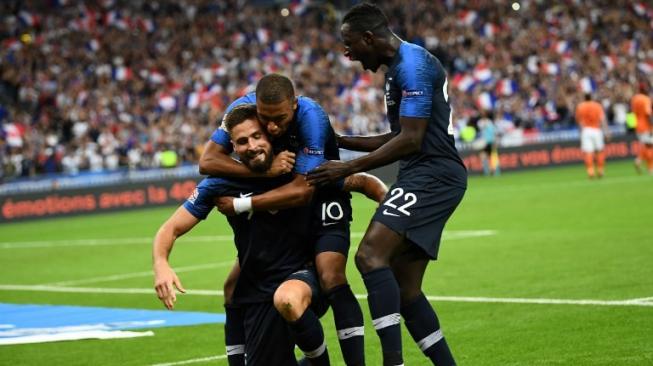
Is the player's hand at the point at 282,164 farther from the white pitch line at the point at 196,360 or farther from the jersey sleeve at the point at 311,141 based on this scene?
the white pitch line at the point at 196,360

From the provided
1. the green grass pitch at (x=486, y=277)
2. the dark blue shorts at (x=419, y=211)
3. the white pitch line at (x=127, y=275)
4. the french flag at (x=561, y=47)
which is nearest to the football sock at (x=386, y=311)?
the dark blue shorts at (x=419, y=211)

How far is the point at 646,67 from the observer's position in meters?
42.6

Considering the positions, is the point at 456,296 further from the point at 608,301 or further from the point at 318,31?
the point at 318,31

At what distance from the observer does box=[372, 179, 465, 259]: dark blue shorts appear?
7273 millimetres

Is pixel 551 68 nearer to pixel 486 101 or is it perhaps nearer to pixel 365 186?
pixel 486 101

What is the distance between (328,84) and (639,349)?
34.3 metres

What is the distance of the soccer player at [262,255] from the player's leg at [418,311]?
57 centimetres

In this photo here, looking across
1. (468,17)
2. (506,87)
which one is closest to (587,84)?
(506,87)

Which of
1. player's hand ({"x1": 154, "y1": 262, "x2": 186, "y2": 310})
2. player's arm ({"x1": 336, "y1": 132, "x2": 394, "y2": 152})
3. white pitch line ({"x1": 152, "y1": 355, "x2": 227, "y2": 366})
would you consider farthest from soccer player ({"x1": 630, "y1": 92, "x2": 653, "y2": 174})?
player's hand ({"x1": 154, "y1": 262, "x2": 186, "y2": 310})

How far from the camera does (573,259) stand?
14719 millimetres

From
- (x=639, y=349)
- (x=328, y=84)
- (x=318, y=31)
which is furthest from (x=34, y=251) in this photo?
(x=318, y=31)

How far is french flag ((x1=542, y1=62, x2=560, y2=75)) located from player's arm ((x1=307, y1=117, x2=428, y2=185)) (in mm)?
36022

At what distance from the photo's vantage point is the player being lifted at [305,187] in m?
6.99

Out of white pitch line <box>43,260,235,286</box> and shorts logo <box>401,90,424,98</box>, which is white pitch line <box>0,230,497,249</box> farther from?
shorts logo <box>401,90,424,98</box>
